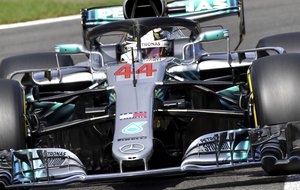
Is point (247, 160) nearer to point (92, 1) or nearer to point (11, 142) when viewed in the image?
point (11, 142)

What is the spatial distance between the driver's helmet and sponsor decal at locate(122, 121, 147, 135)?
5.96ft

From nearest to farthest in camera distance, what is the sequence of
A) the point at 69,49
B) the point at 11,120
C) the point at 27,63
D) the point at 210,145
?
1. the point at 210,145
2. the point at 11,120
3. the point at 69,49
4. the point at 27,63

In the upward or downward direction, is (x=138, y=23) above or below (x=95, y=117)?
above

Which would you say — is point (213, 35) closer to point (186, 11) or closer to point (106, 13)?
A: point (186, 11)

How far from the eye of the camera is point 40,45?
15.6 m

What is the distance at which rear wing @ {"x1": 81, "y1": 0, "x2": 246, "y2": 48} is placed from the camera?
33.7 ft

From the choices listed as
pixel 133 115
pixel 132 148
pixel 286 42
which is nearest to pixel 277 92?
pixel 133 115

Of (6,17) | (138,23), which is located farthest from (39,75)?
(6,17)

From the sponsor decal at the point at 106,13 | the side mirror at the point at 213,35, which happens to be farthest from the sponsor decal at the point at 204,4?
the side mirror at the point at 213,35

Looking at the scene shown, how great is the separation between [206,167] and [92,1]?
12.2 m

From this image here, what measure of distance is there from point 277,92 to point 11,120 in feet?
6.64

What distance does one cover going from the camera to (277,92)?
24.3ft

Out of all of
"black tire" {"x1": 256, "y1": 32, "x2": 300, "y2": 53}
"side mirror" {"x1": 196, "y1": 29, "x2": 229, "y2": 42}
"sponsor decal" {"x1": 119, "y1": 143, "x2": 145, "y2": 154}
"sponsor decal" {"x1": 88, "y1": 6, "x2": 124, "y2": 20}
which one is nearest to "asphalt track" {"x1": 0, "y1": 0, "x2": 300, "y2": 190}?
"sponsor decal" {"x1": 88, "y1": 6, "x2": 124, "y2": 20}

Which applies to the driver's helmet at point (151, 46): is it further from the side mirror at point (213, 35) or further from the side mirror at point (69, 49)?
the side mirror at point (213, 35)
